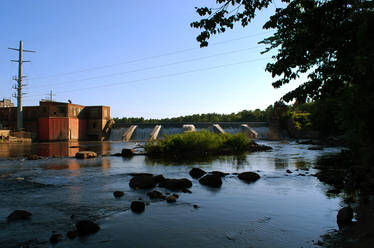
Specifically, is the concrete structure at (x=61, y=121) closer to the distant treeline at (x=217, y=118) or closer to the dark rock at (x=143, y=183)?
the distant treeline at (x=217, y=118)

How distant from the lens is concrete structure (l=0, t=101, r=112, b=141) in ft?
143

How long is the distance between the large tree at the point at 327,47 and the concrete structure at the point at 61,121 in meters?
42.2

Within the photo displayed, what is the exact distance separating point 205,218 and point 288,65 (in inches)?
125

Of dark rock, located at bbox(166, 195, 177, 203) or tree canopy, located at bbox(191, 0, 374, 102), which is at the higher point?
tree canopy, located at bbox(191, 0, 374, 102)

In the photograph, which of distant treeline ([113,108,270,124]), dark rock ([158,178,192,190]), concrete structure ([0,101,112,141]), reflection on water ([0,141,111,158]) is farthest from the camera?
distant treeline ([113,108,270,124])

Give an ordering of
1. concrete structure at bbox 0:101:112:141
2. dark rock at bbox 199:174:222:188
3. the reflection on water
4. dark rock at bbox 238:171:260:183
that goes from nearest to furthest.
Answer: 1. dark rock at bbox 199:174:222:188
2. dark rock at bbox 238:171:260:183
3. the reflection on water
4. concrete structure at bbox 0:101:112:141

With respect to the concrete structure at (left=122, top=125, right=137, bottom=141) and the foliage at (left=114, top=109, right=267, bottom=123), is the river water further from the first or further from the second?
the foliage at (left=114, top=109, right=267, bottom=123)

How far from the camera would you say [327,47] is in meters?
4.99

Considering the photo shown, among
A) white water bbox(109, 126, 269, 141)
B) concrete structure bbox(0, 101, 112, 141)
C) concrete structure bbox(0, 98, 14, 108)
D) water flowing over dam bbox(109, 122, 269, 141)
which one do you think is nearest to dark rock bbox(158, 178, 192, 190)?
water flowing over dam bbox(109, 122, 269, 141)

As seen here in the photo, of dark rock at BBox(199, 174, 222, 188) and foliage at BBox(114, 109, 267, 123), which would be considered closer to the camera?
dark rock at BBox(199, 174, 222, 188)

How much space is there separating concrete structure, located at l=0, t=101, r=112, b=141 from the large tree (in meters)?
42.2

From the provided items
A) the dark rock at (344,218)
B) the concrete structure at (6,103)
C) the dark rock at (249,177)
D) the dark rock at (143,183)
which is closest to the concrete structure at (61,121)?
the concrete structure at (6,103)

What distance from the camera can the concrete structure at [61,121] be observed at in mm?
43688

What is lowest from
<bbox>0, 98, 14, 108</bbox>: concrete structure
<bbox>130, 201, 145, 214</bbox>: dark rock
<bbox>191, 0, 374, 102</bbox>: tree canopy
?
<bbox>130, 201, 145, 214</bbox>: dark rock
